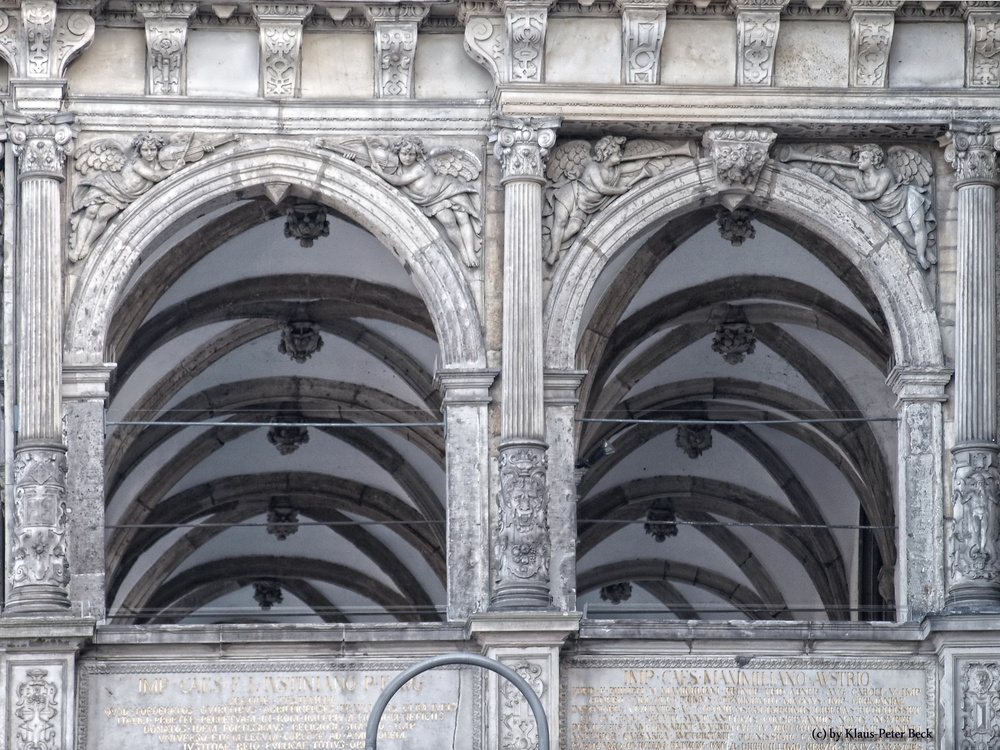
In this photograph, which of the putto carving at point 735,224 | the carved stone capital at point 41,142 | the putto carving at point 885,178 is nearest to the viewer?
the carved stone capital at point 41,142

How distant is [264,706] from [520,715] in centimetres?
221

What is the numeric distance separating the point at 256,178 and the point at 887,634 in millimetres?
7002

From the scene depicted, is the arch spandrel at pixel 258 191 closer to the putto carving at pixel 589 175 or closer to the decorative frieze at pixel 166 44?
the decorative frieze at pixel 166 44

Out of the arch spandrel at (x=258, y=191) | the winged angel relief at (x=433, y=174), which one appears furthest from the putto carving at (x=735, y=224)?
the arch spandrel at (x=258, y=191)

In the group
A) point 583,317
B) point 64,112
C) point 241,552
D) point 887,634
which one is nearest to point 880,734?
point 887,634

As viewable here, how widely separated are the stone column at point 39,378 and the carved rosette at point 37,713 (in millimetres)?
634

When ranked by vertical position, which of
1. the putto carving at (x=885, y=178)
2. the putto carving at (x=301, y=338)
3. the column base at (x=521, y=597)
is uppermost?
the putto carving at (x=885, y=178)

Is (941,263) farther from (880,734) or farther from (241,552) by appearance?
(241,552)

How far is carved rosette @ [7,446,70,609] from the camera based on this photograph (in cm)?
2478

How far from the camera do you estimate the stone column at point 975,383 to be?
83.3 feet

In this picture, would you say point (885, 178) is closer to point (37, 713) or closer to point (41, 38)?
point (41, 38)

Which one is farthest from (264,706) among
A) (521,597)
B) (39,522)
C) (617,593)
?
(617,593)

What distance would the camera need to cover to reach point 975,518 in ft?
83.5

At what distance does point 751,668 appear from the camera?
25.2 m
